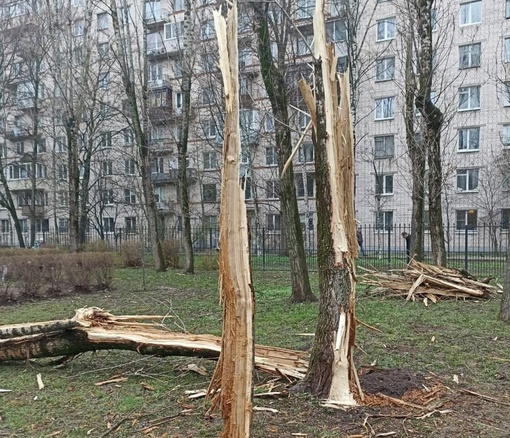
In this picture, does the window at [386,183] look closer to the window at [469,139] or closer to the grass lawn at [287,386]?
the window at [469,139]

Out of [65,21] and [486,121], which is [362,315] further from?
[486,121]

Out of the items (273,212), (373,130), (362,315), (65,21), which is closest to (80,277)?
(362,315)

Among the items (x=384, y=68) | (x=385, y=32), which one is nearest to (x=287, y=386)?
(x=384, y=68)

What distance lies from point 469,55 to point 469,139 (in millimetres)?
5451

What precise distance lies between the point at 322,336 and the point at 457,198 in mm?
32222

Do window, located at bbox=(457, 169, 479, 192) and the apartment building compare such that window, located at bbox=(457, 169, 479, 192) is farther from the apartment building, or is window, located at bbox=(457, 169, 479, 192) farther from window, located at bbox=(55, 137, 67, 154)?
window, located at bbox=(55, 137, 67, 154)

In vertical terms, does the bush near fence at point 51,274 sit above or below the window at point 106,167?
below

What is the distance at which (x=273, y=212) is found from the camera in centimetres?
3659

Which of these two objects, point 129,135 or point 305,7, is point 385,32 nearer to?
point 129,135

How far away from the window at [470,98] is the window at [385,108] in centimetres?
452

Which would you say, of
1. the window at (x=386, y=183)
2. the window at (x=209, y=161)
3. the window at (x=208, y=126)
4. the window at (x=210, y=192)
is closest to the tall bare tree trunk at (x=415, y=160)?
the window at (x=208, y=126)

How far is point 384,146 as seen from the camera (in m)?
35.9

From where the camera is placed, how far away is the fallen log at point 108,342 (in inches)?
208

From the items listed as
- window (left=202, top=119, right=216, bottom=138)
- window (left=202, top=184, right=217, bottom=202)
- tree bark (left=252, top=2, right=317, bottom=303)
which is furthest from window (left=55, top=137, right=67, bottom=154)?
tree bark (left=252, top=2, right=317, bottom=303)
